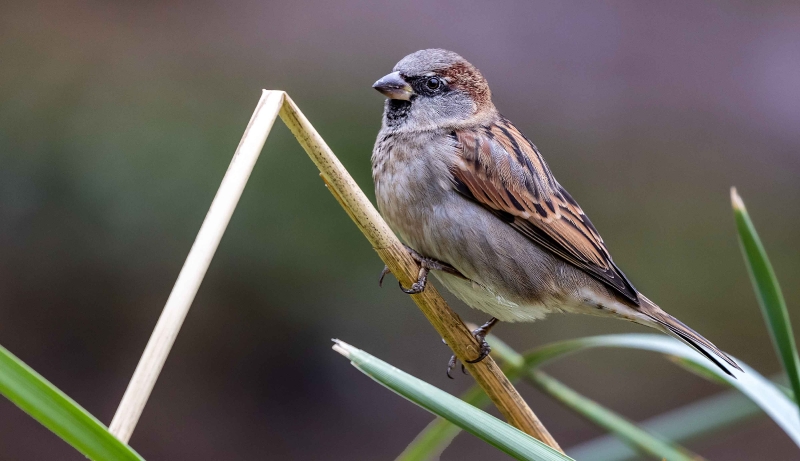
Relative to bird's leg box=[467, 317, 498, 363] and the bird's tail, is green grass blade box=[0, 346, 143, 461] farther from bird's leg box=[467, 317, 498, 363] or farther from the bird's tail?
the bird's tail

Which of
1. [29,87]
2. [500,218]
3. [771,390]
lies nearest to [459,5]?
[29,87]

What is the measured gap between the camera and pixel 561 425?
431 centimetres

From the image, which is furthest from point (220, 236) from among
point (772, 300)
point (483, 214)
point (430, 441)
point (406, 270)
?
point (483, 214)

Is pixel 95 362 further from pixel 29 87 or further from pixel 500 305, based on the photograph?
pixel 500 305

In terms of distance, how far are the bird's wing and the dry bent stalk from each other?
560mm

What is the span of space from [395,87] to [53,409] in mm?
1459

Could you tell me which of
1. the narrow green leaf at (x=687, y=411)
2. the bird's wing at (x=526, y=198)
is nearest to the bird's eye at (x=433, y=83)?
the bird's wing at (x=526, y=198)

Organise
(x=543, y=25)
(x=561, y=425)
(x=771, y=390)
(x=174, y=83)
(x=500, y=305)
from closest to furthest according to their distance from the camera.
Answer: (x=771, y=390) → (x=500, y=305) → (x=174, y=83) → (x=561, y=425) → (x=543, y=25)

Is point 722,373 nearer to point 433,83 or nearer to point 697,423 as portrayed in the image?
point 697,423

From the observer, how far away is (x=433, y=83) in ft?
6.86

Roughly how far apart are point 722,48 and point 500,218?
3543mm

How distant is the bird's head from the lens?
203cm

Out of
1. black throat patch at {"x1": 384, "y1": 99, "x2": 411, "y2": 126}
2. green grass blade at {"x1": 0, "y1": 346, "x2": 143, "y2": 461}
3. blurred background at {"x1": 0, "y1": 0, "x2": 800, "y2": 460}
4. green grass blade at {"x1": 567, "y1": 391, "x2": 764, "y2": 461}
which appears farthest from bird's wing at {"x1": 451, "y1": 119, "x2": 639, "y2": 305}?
Result: blurred background at {"x1": 0, "y1": 0, "x2": 800, "y2": 460}

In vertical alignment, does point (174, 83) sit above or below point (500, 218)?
above
